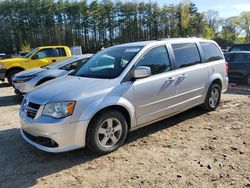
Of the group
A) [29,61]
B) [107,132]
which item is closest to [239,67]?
[107,132]

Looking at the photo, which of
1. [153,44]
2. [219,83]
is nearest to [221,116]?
[219,83]

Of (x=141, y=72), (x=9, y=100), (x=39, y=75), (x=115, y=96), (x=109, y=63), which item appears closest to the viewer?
(x=115, y=96)

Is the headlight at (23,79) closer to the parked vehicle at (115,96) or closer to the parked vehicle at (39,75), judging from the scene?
the parked vehicle at (39,75)

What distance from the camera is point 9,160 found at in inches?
177

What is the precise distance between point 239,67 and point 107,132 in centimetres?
866

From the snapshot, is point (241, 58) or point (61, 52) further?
point (61, 52)

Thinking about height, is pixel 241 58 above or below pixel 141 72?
below

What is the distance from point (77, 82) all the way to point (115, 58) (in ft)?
2.96

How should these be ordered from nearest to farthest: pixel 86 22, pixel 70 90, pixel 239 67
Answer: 1. pixel 70 90
2. pixel 239 67
3. pixel 86 22

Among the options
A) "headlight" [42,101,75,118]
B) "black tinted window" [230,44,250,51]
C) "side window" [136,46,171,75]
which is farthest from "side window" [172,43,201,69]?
"black tinted window" [230,44,250,51]

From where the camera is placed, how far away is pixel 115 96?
4.47 m

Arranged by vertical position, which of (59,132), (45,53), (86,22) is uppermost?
(86,22)

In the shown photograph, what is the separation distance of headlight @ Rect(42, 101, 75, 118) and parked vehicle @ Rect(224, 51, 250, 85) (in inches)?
360

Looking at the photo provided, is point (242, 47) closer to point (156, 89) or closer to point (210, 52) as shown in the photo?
point (210, 52)
